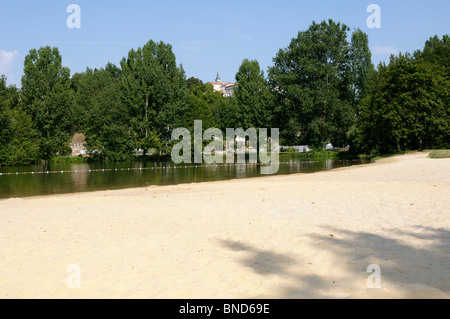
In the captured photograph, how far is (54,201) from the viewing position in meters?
17.3

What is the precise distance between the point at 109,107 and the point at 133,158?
9.94 m

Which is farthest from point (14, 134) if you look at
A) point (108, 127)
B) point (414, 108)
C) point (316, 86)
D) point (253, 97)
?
point (414, 108)

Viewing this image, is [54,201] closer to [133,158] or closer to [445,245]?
[445,245]

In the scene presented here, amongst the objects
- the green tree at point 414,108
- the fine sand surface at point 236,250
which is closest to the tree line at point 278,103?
the green tree at point 414,108

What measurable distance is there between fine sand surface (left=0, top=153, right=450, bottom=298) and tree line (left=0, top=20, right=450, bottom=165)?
1394 inches

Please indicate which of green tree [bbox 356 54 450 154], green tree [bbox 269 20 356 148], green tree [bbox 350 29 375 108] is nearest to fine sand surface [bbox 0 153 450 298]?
green tree [bbox 356 54 450 154]

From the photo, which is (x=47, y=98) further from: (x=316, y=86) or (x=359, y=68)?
(x=359, y=68)

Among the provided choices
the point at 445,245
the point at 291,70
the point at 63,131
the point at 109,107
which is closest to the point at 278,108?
the point at 291,70

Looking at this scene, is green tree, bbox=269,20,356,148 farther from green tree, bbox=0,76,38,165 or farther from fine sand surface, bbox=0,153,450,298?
fine sand surface, bbox=0,153,450,298

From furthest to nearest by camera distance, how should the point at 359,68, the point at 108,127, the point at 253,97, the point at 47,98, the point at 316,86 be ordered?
the point at 253,97
the point at 359,68
the point at 316,86
the point at 108,127
the point at 47,98

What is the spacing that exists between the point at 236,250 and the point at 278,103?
61209mm

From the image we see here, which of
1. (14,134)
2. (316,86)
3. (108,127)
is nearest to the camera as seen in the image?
(14,134)

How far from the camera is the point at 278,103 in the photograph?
2633 inches

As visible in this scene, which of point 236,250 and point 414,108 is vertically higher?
point 414,108
